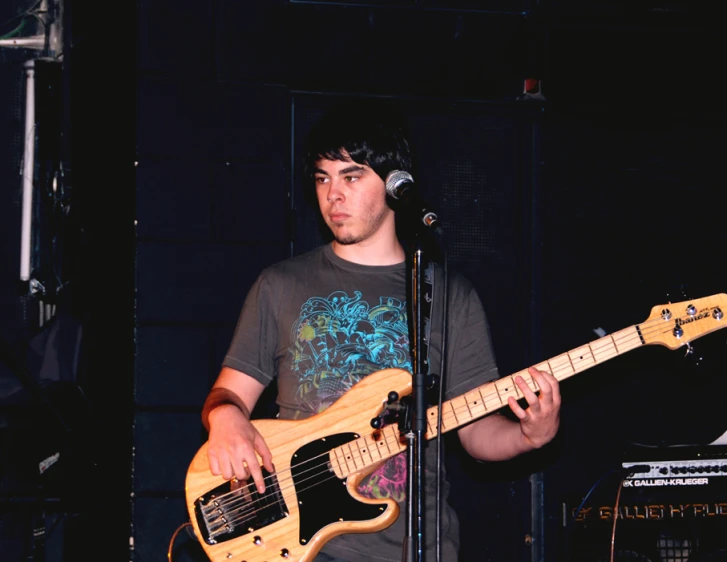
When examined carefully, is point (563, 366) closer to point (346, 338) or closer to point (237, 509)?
point (346, 338)

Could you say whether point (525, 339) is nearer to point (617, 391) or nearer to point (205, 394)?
point (617, 391)

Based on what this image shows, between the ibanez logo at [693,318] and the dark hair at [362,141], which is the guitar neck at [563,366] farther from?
the dark hair at [362,141]

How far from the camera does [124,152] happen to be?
3410 millimetres

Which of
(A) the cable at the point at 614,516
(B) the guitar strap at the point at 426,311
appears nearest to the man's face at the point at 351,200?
(B) the guitar strap at the point at 426,311

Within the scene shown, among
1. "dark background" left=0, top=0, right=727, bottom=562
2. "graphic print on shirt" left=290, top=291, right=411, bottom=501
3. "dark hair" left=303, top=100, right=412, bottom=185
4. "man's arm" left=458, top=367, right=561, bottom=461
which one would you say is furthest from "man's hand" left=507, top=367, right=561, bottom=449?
"dark background" left=0, top=0, right=727, bottom=562

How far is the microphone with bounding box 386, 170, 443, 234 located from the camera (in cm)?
202

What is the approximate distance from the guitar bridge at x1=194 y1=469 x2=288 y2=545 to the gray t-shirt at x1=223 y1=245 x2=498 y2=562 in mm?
236

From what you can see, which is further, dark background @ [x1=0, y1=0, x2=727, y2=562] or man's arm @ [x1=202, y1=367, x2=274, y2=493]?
dark background @ [x1=0, y1=0, x2=727, y2=562]

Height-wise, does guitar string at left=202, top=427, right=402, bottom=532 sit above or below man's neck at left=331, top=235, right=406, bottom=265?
below

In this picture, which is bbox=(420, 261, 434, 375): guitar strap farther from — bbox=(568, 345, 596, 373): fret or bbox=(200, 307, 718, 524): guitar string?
bbox=(568, 345, 596, 373): fret

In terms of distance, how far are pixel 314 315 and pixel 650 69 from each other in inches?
80.3

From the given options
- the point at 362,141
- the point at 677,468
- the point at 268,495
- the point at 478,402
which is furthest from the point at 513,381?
the point at 677,468

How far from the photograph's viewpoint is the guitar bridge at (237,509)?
2373 mm

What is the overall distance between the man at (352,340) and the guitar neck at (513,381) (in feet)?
0.13
